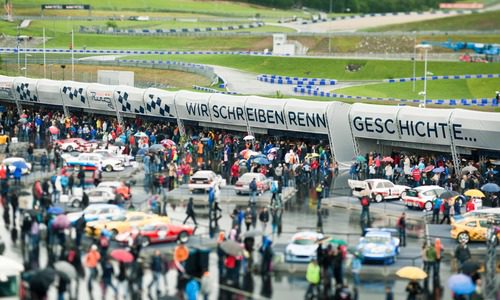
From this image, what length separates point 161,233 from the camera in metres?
39.0

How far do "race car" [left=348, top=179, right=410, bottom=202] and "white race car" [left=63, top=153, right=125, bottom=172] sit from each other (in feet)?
40.3

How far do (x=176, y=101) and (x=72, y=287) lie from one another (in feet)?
114

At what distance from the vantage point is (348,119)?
197 ft

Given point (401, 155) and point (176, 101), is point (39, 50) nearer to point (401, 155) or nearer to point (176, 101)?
point (176, 101)

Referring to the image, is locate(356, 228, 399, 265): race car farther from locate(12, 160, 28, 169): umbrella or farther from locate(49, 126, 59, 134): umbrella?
locate(49, 126, 59, 134): umbrella

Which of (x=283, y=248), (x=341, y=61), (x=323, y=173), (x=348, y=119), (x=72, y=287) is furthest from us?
(x=341, y=61)

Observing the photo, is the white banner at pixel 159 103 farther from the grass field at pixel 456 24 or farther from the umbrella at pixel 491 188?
the grass field at pixel 456 24

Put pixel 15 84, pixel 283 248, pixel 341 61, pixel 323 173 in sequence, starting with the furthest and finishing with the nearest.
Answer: pixel 341 61 < pixel 15 84 < pixel 323 173 < pixel 283 248

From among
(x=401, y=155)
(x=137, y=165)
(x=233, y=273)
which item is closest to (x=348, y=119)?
(x=401, y=155)

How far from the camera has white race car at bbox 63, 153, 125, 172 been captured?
55.2m

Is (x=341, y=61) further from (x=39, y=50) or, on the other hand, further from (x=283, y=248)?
(x=283, y=248)

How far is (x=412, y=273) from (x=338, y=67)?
292 feet

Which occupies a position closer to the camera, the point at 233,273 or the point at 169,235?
the point at 233,273

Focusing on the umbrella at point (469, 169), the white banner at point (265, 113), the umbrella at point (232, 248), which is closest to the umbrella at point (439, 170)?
the umbrella at point (469, 169)
